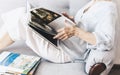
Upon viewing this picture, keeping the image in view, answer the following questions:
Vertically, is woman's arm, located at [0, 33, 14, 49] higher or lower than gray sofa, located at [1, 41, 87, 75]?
higher

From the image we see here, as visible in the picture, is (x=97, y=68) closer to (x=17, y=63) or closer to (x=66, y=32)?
(x=66, y=32)

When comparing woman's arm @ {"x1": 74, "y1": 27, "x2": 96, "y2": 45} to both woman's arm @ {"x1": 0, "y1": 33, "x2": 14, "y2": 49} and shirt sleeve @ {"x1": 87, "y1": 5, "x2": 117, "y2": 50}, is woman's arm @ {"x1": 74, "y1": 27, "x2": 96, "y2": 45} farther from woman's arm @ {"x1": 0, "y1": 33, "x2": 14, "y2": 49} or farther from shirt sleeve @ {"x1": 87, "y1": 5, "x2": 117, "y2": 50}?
woman's arm @ {"x1": 0, "y1": 33, "x2": 14, "y2": 49}

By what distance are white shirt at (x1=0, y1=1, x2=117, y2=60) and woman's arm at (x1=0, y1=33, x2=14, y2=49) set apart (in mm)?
44

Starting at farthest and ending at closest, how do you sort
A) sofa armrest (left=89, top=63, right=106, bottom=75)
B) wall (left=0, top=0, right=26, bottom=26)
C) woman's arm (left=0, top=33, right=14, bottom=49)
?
1. wall (left=0, top=0, right=26, bottom=26)
2. woman's arm (left=0, top=33, right=14, bottom=49)
3. sofa armrest (left=89, top=63, right=106, bottom=75)

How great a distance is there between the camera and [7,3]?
1593 millimetres

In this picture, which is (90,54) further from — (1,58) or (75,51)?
(1,58)

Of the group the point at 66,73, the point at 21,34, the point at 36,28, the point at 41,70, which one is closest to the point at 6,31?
the point at 21,34

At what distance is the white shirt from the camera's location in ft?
3.83

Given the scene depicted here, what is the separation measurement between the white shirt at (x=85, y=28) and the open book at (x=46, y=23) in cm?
5

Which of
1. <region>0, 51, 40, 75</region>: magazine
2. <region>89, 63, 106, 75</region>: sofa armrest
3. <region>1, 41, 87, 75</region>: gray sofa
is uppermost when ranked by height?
<region>89, 63, 106, 75</region>: sofa armrest

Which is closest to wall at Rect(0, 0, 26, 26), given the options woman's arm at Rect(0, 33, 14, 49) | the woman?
the woman

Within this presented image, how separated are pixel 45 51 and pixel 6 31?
28 centimetres

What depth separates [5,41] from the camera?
1.41 m

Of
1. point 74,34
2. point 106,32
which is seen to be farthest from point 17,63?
point 106,32
